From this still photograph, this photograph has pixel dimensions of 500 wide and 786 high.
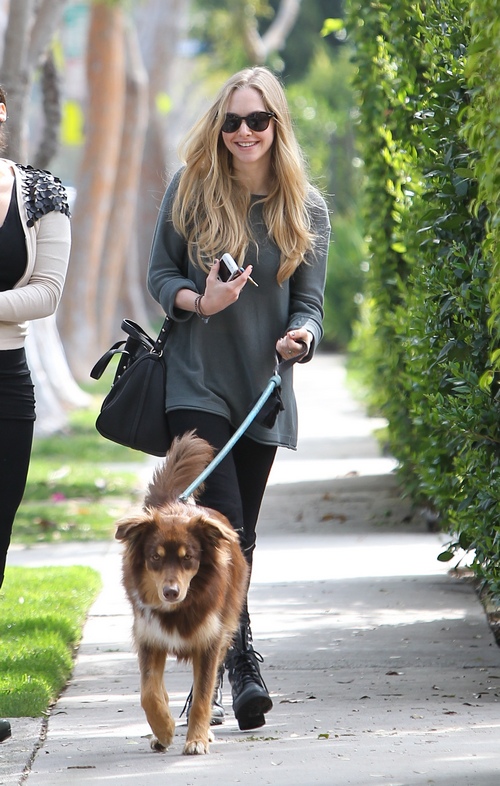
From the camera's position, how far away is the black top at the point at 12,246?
4473mm

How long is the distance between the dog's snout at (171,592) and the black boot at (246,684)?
791 millimetres

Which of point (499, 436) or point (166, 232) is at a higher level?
point (166, 232)

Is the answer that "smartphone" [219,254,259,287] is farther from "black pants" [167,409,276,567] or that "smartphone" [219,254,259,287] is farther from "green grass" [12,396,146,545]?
"green grass" [12,396,146,545]

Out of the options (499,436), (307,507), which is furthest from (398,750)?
(307,507)

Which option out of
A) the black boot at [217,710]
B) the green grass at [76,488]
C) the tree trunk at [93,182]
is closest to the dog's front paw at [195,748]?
the black boot at [217,710]

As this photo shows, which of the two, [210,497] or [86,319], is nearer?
[210,497]

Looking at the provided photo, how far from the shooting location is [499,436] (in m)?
5.31

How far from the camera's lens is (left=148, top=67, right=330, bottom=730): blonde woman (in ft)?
15.6

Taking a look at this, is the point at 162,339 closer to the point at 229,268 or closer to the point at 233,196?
the point at 229,268

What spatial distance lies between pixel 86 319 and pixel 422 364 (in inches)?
556

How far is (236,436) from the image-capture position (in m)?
4.55

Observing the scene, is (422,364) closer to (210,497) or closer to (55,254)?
(210,497)

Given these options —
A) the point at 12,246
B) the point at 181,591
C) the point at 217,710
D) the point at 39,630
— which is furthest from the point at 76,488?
the point at 181,591

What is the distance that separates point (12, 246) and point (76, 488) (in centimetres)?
696
